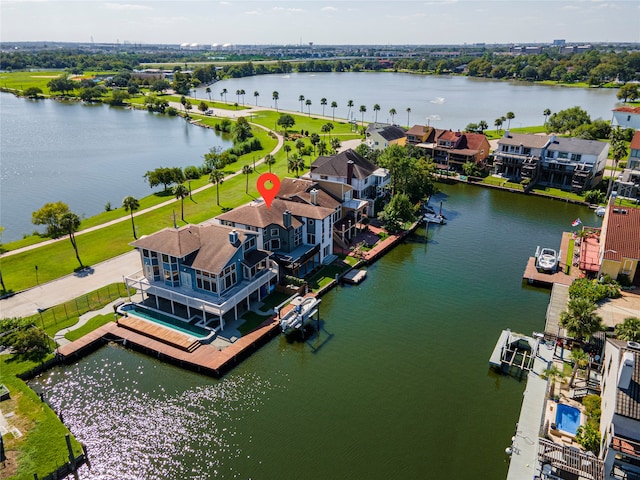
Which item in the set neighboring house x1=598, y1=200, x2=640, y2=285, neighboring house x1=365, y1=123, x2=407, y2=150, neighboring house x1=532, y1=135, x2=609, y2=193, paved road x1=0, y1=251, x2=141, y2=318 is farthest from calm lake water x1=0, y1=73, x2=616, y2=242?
neighboring house x1=598, y1=200, x2=640, y2=285

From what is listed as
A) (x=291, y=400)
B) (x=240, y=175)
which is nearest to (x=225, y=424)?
(x=291, y=400)

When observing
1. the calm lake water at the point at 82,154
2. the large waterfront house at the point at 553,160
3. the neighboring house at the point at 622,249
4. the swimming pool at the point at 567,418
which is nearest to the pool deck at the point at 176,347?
the swimming pool at the point at 567,418

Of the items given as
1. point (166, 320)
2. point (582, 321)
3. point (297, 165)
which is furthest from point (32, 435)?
point (297, 165)

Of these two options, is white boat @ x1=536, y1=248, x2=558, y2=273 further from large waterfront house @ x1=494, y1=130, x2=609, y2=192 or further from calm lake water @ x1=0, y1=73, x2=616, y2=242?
calm lake water @ x1=0, y1=73, x2=616, y2=242

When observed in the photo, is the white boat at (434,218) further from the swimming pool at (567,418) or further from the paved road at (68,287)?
the paved road at (68,287)

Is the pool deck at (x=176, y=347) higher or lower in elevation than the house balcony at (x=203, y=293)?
lower

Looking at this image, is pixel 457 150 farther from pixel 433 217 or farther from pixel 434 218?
pixel 434 218
